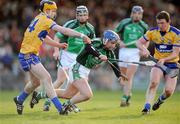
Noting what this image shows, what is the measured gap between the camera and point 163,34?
14391 mm

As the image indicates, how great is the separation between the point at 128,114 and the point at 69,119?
1.94 meters

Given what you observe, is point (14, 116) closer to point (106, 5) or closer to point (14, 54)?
point (14, 54)

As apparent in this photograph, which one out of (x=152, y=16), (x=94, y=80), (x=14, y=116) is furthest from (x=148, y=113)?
(x=152, y=16)

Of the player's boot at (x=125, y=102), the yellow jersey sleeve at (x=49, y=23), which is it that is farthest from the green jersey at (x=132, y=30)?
the yellow jersey sleeve at (x=49, y=23)

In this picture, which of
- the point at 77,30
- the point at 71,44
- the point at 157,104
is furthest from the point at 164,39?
the point at 71,44

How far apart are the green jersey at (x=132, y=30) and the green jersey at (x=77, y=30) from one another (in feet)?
8.02

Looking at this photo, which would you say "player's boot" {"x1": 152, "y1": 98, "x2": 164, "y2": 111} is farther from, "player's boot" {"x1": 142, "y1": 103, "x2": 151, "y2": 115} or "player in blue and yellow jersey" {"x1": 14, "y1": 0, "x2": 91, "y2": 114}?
"player in blue and yellow jersey" {"x1": 14, "y1": 0, "x2": 91, "y2": 114}

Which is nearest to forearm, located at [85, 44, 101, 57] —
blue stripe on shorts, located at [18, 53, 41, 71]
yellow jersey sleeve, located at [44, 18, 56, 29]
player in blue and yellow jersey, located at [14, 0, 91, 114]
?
player in blue and yellow jersey, located at [14, 0, 91, 114]

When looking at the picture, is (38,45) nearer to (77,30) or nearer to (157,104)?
(77,30)

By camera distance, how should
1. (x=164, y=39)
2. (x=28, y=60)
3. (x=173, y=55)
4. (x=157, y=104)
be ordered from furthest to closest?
(x=157, y=104) → (x=164, y=39) → (x=173, y=55) → (x=28, y=60)

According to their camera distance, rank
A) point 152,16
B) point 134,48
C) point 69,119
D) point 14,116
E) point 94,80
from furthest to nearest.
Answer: point 152,16 < point 94,80 < point 134,48 < point 14,116 < point 69,119

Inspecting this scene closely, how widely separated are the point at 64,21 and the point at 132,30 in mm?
7703

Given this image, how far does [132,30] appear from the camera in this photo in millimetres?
18344

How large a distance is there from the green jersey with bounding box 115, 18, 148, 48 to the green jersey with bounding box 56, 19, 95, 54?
2445 millimetres
